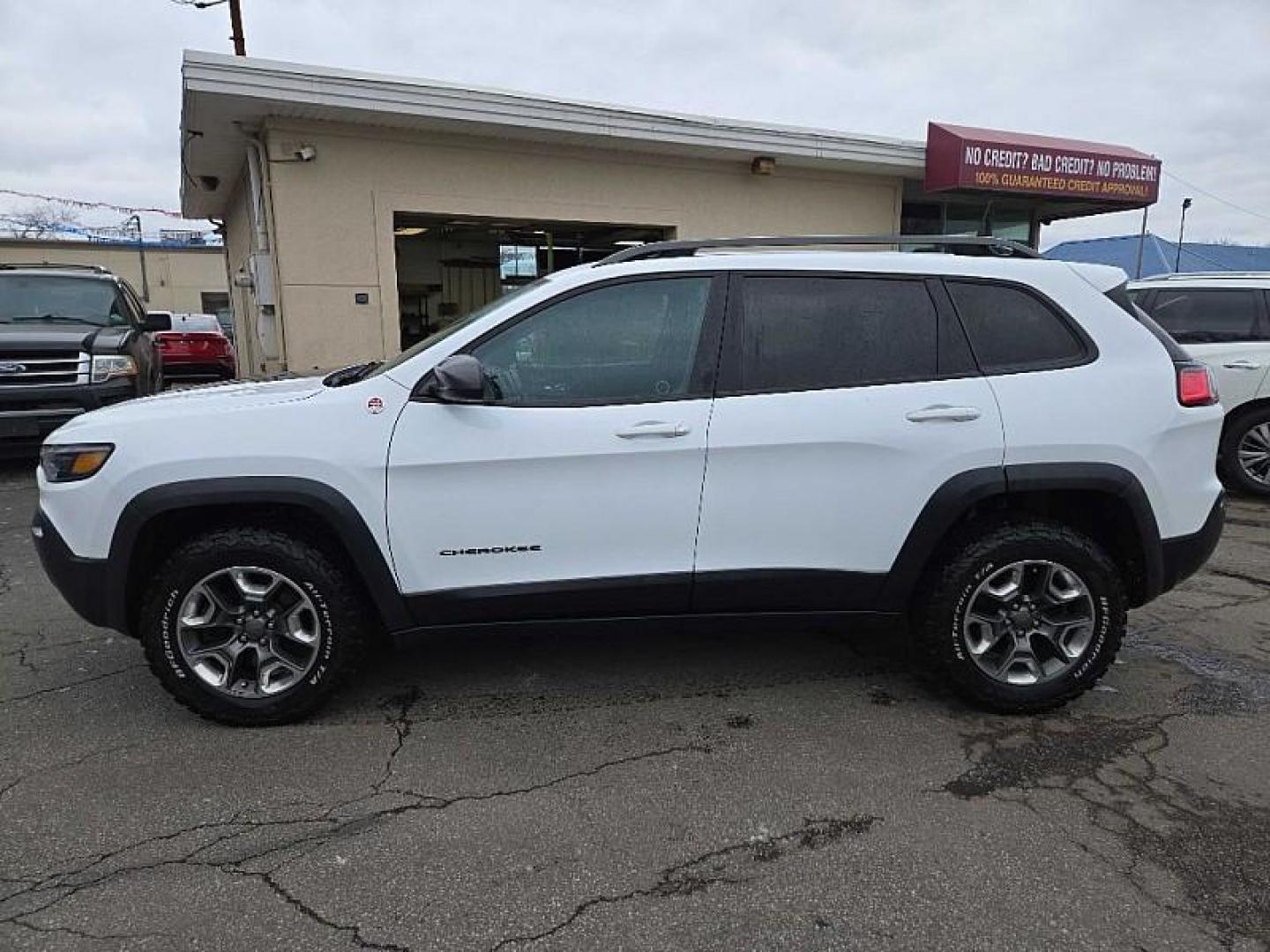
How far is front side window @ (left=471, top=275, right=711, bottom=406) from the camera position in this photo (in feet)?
10.2

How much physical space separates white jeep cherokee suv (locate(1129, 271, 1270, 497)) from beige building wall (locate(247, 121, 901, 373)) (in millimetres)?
5728

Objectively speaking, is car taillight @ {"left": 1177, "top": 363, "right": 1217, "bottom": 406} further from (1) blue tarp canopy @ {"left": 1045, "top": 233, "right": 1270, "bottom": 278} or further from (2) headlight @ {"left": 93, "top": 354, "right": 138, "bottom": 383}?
(1) blue tarp canopy @ {"left": 1045, "top": 233, "right": 1270, "bottom": 278}

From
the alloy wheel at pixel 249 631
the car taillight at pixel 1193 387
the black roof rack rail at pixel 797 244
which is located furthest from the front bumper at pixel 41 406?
the car taillight at pixel 1193 387

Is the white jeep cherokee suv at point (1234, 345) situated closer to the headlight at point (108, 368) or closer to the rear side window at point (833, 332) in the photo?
the rear side window at point (833, 332)

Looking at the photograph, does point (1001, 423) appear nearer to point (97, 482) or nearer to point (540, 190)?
point (97, 482)

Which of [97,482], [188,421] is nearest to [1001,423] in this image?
[188,421]

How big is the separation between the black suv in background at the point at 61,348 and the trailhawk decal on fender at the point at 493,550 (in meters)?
6.07

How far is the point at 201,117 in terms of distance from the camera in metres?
8.84

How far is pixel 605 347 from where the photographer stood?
3.19m

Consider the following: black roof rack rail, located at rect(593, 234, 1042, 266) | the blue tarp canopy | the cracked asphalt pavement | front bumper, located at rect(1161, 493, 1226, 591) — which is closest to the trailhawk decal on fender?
the cracked asphalt pavement

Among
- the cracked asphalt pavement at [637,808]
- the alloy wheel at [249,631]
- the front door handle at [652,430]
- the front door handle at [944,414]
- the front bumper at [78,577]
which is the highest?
the front door handle at [944,414]

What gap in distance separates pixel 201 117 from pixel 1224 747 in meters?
10.2

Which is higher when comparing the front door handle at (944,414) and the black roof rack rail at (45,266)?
the black roof rack rail at (45,266)

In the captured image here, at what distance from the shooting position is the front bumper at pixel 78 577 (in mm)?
3014
